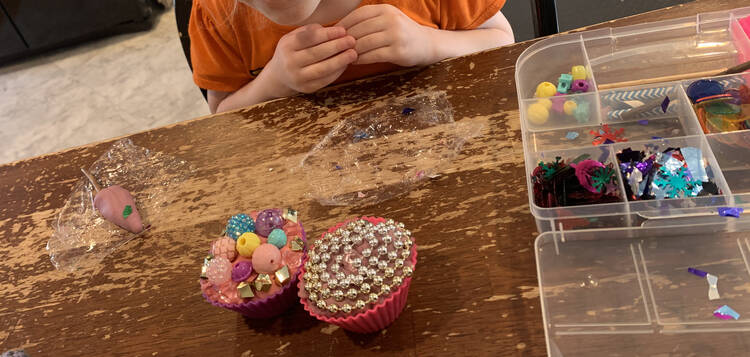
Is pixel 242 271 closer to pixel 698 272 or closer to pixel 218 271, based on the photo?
pixel 218 271

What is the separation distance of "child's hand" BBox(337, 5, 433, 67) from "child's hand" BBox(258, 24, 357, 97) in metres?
0.02

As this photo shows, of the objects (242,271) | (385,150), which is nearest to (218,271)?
(242,271)

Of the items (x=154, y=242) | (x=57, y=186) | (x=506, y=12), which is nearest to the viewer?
(x=154, y=242)

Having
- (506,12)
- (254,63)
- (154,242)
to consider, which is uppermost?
(254,63)

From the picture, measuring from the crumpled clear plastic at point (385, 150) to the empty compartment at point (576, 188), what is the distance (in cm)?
13

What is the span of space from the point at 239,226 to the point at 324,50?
1.00ft

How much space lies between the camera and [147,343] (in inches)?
25.1

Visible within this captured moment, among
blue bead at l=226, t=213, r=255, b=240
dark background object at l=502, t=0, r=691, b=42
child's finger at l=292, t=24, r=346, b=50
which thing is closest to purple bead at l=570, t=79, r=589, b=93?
child's finger at l=292, t=24, r=346, b=50

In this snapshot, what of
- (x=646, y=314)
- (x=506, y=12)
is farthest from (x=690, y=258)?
(x=506, y=12)

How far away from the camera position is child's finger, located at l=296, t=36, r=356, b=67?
2.62 ft

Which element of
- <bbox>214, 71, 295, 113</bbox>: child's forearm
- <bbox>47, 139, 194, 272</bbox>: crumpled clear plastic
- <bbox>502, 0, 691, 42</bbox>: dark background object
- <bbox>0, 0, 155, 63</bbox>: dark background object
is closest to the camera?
<bbox>47, 139, 194, 272</bbox>: crumpled clear plastic

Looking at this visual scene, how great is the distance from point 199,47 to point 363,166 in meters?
0.40

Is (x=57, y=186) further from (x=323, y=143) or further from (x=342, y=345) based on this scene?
(x=342, y=345)

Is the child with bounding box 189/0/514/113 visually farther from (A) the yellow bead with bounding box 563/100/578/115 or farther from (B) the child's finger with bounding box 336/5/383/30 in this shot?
(A) the yellow bead with bounding box 563/100/578/115
